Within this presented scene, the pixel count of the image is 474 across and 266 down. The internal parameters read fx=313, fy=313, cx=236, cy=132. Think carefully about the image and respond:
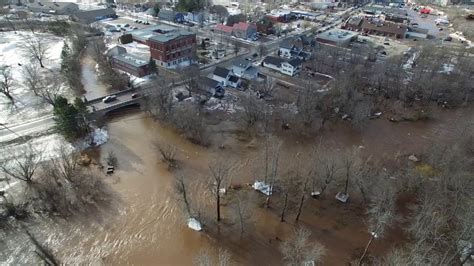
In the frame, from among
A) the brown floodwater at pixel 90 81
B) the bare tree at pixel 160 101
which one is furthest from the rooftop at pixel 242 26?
the bare tree at pixel 160 101

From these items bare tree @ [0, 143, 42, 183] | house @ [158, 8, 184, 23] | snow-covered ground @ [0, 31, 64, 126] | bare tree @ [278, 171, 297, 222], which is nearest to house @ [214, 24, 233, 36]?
house @ [158, 8, 184, 23]

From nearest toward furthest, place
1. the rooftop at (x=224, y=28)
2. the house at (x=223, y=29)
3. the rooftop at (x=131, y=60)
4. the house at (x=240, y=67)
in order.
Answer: the rooftop at (x=131, y=60) → the house at (x=240, y=67) → the house at (x=223, y=29) → the rooftop at (x=224, y=28)

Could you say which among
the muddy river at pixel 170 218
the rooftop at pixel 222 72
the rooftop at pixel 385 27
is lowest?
the muddy river at pixel 170 218

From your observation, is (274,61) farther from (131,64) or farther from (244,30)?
(131,64)

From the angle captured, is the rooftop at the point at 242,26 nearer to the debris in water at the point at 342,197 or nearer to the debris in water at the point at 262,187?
the debris in water at the point at 262,187

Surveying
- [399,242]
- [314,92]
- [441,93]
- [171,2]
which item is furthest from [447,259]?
[171,2]
